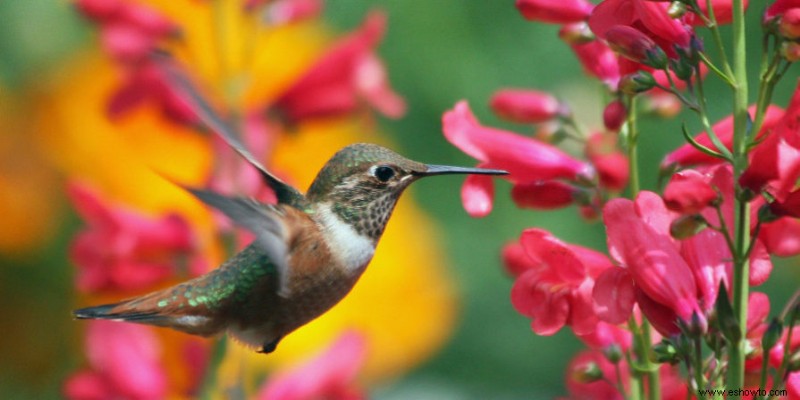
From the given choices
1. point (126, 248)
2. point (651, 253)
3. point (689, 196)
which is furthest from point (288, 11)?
point (689, 196)

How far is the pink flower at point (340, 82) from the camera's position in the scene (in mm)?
3293

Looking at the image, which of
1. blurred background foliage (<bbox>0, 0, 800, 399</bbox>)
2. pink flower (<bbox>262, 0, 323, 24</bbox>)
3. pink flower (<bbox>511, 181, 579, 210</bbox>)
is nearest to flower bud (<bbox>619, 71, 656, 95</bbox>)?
pink flower (<bbox>511, 181, 579, 210</bbox>)

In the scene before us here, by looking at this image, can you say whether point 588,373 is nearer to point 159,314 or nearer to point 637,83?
point 637,83

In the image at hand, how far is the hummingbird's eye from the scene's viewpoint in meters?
2.01

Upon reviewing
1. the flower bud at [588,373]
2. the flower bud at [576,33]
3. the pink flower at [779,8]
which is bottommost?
the flower bud at [588,373]

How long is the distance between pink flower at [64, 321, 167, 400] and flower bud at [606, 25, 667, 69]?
1.43m

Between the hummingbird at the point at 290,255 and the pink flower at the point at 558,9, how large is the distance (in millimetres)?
253

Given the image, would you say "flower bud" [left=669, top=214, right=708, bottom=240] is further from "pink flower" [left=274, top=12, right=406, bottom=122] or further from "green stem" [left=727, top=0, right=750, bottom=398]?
"pink flower" [left=274, top=12, right=406, bottom=122]

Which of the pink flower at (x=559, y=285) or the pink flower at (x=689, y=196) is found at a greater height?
the pink flower at (x=689, y=196)

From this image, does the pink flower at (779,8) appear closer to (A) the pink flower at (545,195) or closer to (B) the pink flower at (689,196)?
(B) the pink flower at (689,196)

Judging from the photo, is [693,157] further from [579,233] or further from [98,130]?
[98,130]

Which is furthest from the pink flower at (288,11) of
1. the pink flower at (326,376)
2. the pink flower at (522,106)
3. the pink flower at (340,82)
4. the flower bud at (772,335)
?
the flower bud at (772,335)

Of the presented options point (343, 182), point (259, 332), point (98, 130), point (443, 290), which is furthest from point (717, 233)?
point (98, 130)

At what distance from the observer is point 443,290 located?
4.90 meters
